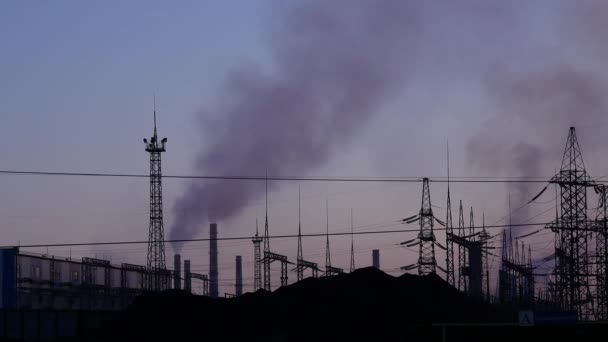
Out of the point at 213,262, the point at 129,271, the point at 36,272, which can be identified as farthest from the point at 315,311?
the point at 213,262

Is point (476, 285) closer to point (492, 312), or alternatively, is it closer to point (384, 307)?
point (492, 312)

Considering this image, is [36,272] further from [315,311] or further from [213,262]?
[213,262]

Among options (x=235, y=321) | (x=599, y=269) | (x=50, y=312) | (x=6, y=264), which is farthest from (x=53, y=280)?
(x=599, y=269)

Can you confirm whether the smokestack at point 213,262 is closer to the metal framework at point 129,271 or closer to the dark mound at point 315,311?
the metal framework at point 129,271

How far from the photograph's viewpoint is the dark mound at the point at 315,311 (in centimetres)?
4491

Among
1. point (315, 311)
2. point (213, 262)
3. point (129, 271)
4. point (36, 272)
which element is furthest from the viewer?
point (213, 262)

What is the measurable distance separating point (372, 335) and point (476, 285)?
3719 centimetres

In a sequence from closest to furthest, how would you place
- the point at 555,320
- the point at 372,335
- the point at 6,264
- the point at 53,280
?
the point at 555,320, the point at 372,335, the point at 6,264, the point at 53,280

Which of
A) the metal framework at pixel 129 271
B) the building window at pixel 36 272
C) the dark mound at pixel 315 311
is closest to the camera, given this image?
the dark mound at pixel 315 311

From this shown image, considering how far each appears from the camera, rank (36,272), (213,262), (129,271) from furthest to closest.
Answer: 1. (213,262)
2. (129,271)
3. (36,272)

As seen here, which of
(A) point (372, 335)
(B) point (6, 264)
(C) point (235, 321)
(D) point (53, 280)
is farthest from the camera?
(D) point (53, 280)

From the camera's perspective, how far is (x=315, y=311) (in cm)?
4725

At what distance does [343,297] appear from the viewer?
160 feet

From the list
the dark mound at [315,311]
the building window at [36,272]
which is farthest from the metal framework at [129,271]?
the dark mound at [315,311]
